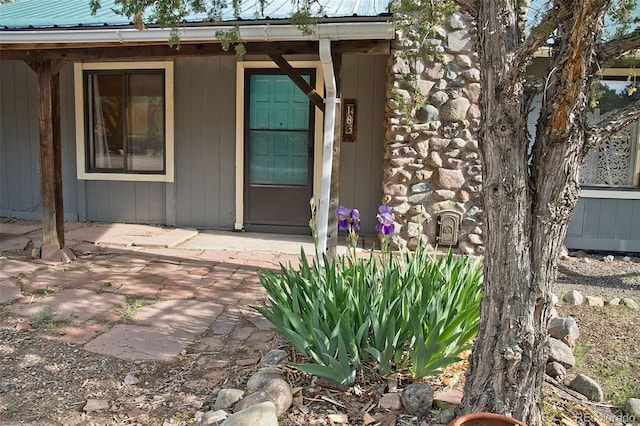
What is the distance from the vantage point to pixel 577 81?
1.76 m

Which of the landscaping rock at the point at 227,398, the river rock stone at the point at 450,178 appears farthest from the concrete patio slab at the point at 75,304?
the river rock stone at the point at 450,178

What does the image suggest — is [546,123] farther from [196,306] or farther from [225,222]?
[225,222]

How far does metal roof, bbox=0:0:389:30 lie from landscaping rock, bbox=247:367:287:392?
2.68 metres

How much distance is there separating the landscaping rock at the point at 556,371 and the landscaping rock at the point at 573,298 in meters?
1.67

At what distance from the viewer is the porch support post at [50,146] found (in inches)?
196

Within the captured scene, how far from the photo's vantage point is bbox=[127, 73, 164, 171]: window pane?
22.2 ft

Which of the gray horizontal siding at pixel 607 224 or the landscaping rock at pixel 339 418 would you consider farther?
the gray horizontal siding at pixel 607 224

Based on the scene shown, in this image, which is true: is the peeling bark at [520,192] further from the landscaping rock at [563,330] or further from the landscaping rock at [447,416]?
the landscaping rock at [563,330]

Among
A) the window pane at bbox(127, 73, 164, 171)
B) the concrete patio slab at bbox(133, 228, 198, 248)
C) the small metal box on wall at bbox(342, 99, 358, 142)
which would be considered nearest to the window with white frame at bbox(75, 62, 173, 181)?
the window pane at bbox(127, 73, 164, 171)

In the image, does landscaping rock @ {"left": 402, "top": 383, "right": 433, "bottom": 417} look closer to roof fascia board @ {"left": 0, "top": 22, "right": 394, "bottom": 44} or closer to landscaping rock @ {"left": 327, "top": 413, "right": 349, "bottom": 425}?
landscaping rock @ {"left": 327, "top": 413, "right": 349, "bottom": 425}

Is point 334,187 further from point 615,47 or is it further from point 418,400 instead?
point 615,47

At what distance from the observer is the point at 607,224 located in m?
6.31

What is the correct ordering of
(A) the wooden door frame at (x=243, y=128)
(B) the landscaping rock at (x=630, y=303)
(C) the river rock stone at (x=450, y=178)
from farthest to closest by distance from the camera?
1. (A) the wooden door frame at (x=243, y=128)
2. (C) the river rock stone at (x=450, y=178)
3. (B) the landscaping rock at (x=630, y=303)

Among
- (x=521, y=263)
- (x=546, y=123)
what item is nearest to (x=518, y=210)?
(x=521, y=263)
